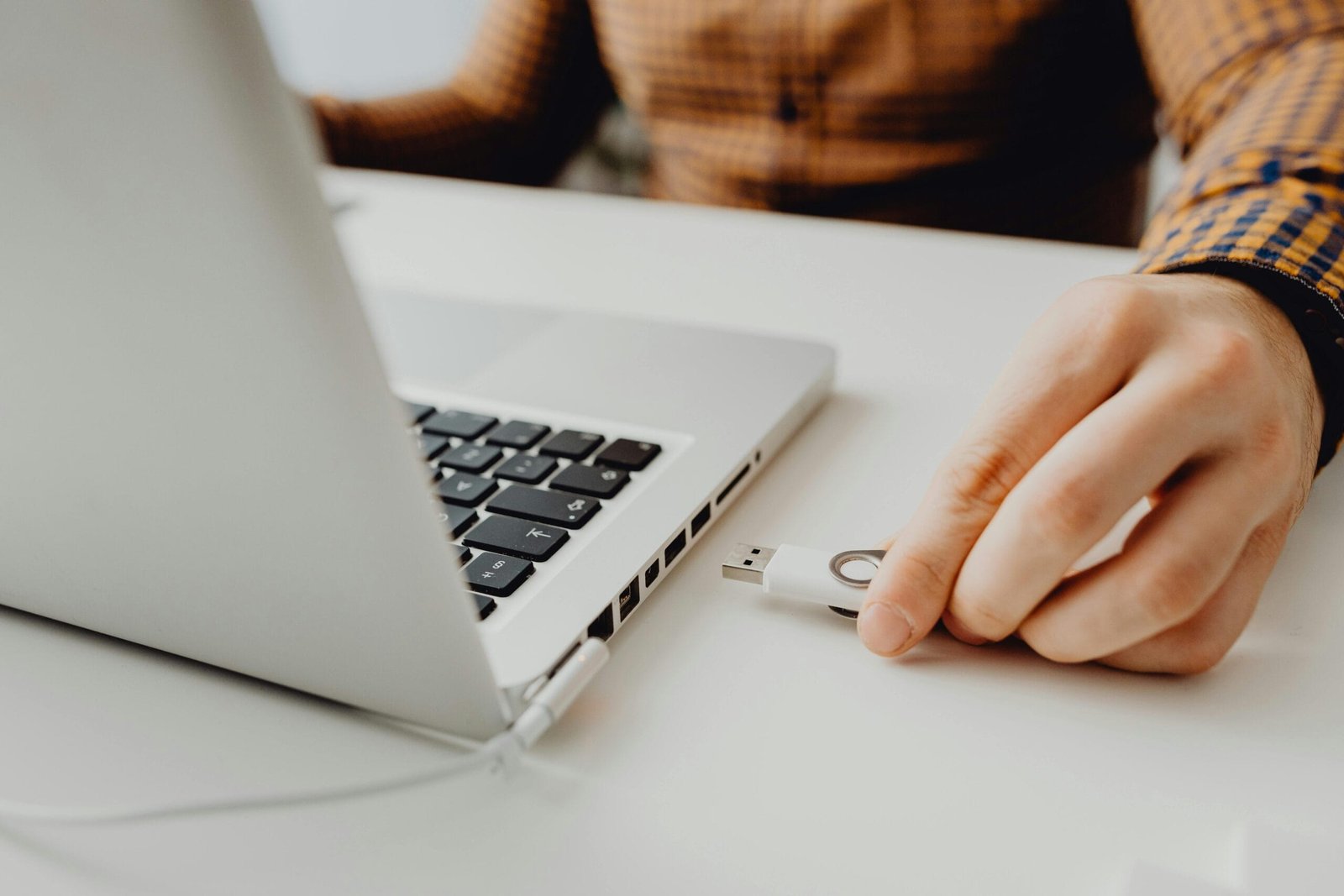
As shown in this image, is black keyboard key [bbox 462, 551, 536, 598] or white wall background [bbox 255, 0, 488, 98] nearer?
black keyboard key [bbox 462, 551, 536, 598]

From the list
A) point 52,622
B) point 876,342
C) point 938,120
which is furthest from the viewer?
point 938,120

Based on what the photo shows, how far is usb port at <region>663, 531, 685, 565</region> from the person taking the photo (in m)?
0.36

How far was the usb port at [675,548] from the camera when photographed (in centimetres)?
36

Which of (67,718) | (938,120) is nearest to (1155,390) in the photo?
(67,718)

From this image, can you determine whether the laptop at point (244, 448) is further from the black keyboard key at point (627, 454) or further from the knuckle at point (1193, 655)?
the knuckle at point (1193, 655)

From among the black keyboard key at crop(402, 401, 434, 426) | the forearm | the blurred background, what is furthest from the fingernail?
the blurred background

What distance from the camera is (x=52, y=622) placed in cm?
36

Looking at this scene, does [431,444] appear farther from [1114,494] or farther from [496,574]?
[1114,494]

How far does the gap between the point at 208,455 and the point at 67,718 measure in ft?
0.46

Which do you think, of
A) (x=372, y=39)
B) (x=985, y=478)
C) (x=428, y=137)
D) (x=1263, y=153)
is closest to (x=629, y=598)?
(x=985, y=478)

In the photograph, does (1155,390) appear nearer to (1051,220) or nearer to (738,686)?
(738,686)

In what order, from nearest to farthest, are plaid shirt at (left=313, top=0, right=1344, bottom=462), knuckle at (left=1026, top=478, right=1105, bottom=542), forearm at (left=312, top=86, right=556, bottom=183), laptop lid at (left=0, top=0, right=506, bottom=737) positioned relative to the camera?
1. laptop lid at (left=0, top=0, right=506, bottom=737)
2. knuckle at (left=1026, top=478, right=1105, bottom=542)
3. plaid shirt at (left=313, top=0, right=1344, bottom=462)
4. forearm at (left=312, top=86, right=556, bottom=183)

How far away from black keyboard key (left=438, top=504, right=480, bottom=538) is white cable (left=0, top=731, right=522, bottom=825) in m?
0.09

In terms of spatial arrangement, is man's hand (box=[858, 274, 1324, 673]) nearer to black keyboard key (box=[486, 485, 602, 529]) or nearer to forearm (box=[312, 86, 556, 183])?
black keyboard key (box=[486, 485, 602, 529])
